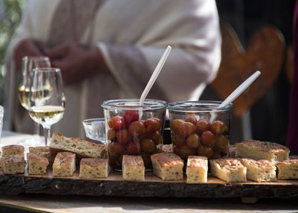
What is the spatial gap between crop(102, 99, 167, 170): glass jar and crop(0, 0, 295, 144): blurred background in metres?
3.04

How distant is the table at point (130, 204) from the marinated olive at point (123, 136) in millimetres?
120

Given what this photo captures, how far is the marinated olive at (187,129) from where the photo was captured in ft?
4.73

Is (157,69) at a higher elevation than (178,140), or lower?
higher

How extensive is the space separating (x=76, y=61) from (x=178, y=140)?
126cm

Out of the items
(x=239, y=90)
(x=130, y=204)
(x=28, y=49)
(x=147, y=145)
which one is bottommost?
(x=130, y=204)

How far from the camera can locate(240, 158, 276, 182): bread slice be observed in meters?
1.38

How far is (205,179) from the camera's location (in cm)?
138

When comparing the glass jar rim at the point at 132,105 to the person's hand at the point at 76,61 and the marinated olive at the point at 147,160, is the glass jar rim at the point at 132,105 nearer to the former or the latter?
the marinated olive at the point at 147,160

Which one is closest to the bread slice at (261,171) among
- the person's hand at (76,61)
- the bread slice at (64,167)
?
the bread slice at (64,167)

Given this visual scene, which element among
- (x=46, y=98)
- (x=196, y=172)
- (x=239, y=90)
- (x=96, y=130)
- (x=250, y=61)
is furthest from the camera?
(x=250, y=61)

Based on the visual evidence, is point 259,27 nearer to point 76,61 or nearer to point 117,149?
point 76,61

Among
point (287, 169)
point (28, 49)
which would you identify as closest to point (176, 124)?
point (287, 169)

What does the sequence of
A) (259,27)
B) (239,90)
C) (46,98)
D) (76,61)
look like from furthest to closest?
(259,27), (76,61), (46,98), (239,90)

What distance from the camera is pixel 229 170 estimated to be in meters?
1.38
